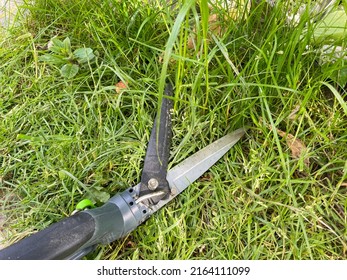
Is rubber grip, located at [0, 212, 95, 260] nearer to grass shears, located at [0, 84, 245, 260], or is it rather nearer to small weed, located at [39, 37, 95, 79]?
grass shears, located at [0, 84, 245, 260]

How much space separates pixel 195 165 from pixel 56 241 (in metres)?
0.50

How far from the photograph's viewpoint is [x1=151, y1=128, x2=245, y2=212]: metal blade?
1.31 meters

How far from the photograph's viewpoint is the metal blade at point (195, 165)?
1.31m

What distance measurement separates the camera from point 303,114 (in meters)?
1.30

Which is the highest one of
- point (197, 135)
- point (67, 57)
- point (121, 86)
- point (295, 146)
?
point (67, 57)

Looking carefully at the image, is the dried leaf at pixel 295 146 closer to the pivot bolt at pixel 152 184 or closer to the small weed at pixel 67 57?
the pivot bolt at pixel 152 184

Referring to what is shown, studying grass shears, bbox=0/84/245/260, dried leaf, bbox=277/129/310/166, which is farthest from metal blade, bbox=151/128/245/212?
dried leaf, bbox=277/129/310/166

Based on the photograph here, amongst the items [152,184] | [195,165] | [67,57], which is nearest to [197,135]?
[195,165]

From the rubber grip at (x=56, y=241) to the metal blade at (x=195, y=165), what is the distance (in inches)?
9.9

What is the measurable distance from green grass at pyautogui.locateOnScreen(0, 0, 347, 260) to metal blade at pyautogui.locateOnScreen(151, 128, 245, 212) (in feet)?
0.10

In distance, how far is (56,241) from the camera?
106 centimetres

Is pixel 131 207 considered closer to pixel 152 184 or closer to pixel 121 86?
pixel 152 184
